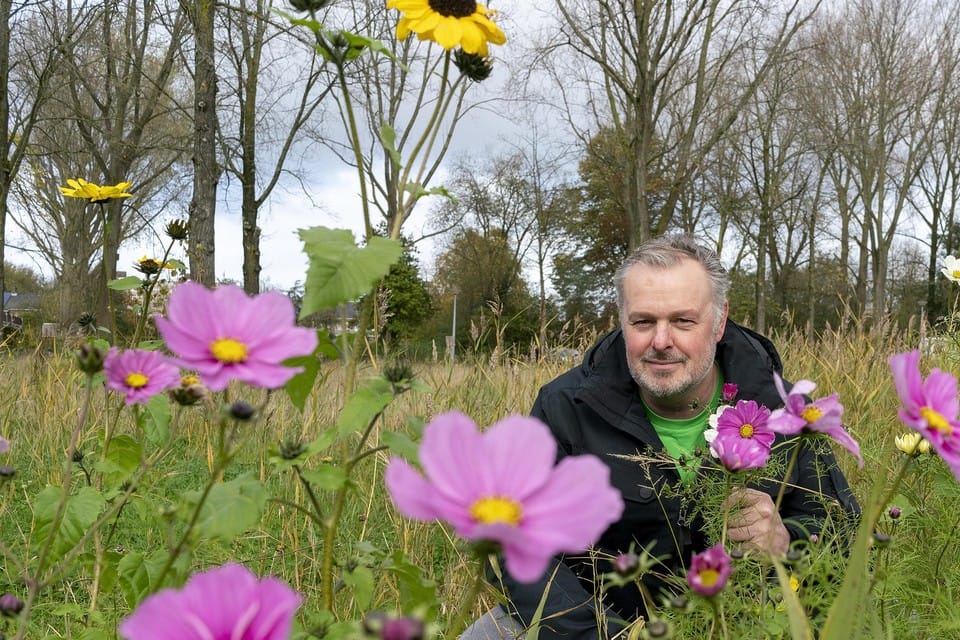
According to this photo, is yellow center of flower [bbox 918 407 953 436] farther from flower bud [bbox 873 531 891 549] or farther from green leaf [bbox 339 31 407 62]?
green leaf [bbox 339 31 407 62]

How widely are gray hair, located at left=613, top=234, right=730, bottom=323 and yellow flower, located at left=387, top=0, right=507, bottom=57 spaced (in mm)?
1651

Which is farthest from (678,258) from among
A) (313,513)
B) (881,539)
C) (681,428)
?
(881,539)

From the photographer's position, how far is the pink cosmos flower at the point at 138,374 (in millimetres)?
723

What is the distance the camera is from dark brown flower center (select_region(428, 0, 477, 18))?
98 cm

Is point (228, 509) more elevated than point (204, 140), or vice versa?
point (204, 140)

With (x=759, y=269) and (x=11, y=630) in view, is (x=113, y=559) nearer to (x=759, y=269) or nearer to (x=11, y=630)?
(x=11, y=630)

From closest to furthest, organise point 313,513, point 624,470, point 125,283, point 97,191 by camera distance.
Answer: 1. point 125,283
2. point 313,513
3. point 97,191
4. point 624,470

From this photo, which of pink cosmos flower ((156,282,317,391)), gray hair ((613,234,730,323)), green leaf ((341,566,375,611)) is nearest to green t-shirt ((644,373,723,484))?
gray hair ((613,234,730,323))

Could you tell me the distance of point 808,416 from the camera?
795 millimetres

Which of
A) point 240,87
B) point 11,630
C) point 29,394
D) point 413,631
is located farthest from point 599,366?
point 240,87

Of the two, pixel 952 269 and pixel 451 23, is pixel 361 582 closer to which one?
pixel 451 23

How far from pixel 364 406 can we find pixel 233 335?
0.23m

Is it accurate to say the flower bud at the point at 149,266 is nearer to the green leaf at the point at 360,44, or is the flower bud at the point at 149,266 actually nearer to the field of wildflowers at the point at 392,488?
the field of wildflowers at the point at 392,488

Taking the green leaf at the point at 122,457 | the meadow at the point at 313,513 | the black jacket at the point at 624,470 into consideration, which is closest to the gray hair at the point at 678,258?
the black jacket at the point at 624,470
